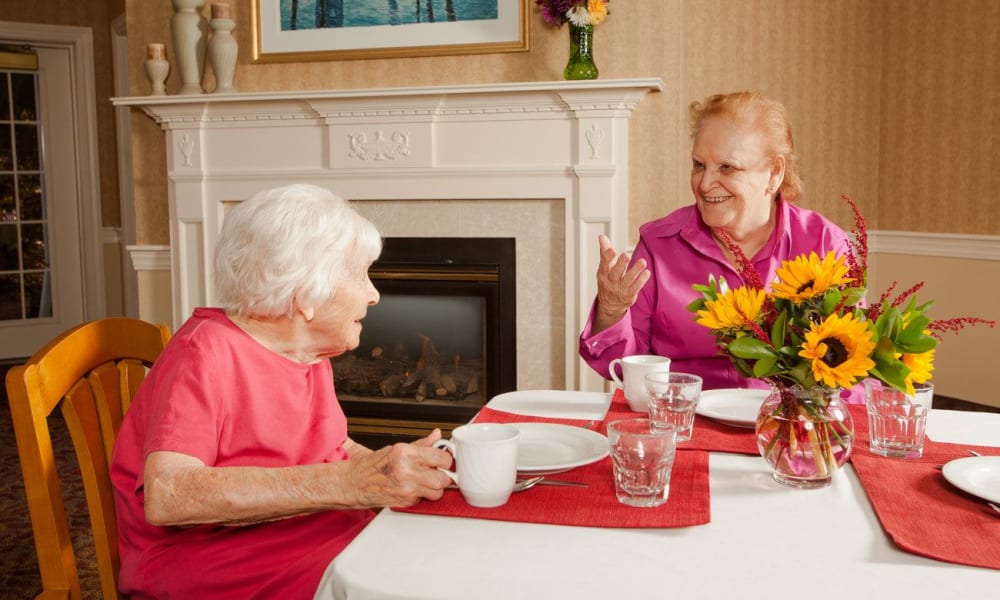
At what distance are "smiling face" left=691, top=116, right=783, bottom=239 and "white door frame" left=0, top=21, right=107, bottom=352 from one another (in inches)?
199

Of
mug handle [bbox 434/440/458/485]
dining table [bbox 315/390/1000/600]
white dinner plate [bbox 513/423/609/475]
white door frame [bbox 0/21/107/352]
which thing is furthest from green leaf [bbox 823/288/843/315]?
white door frame [bbox 0/21/107/352]

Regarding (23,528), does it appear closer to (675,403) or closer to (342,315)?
(342,315)

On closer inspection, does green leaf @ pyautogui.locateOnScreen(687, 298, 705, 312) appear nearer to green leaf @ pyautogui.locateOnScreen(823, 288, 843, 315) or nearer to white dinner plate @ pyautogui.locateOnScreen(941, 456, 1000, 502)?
green leaf @ pyautogui.locateOnScreen(823, 288, 843, 315)

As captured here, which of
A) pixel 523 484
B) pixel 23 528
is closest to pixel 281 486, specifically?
pixel 523 484

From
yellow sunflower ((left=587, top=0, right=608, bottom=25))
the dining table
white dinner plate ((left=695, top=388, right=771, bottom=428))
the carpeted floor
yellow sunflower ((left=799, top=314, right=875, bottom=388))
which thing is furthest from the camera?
yellow sunflower ((left=587, top=0, right=608, bottom=25))

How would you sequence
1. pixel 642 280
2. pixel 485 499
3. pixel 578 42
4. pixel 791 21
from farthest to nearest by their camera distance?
pixel 791 21
pixel 578 42
pixel 642 280
pixel 485 499

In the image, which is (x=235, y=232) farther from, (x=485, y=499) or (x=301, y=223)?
(x=485, y=499)

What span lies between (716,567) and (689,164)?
8.64 ft

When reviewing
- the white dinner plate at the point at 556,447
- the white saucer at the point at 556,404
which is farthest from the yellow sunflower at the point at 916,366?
the white saucer at the point at 556,404

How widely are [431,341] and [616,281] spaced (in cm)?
213

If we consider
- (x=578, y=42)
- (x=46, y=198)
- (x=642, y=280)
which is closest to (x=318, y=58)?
(x=578, y=42)

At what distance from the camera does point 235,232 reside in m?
1.27

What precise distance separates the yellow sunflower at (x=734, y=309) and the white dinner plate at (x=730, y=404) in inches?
11.5

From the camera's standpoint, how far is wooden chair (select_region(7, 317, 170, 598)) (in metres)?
1.17
